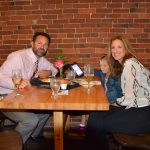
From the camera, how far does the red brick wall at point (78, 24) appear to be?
3.12m

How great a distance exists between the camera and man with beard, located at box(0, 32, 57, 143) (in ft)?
8.07

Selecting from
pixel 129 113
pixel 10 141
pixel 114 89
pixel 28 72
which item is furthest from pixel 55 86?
pixel 28 72

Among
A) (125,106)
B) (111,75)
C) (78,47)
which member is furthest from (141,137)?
(78,47)

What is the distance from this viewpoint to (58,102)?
1.82 meters

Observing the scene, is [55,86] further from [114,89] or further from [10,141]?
[114,89]

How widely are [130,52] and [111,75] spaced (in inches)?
11.7

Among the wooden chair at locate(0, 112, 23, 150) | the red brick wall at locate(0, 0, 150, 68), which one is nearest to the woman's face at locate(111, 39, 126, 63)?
the red brick wall at locate(0, 0, 150, 68)

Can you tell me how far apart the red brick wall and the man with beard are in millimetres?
236

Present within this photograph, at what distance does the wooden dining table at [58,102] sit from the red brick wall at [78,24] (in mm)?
1111

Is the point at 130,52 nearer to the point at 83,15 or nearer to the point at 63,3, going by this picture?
the point at 83,15

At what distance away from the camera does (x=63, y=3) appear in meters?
3.15

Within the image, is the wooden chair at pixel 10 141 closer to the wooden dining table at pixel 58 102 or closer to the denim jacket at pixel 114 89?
the wooden dining table at pixel 58 102

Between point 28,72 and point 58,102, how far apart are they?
1.12 meters

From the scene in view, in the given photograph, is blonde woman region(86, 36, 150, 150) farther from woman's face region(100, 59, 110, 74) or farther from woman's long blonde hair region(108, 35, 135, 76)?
woman's face region(100, 59, 110, 74)
